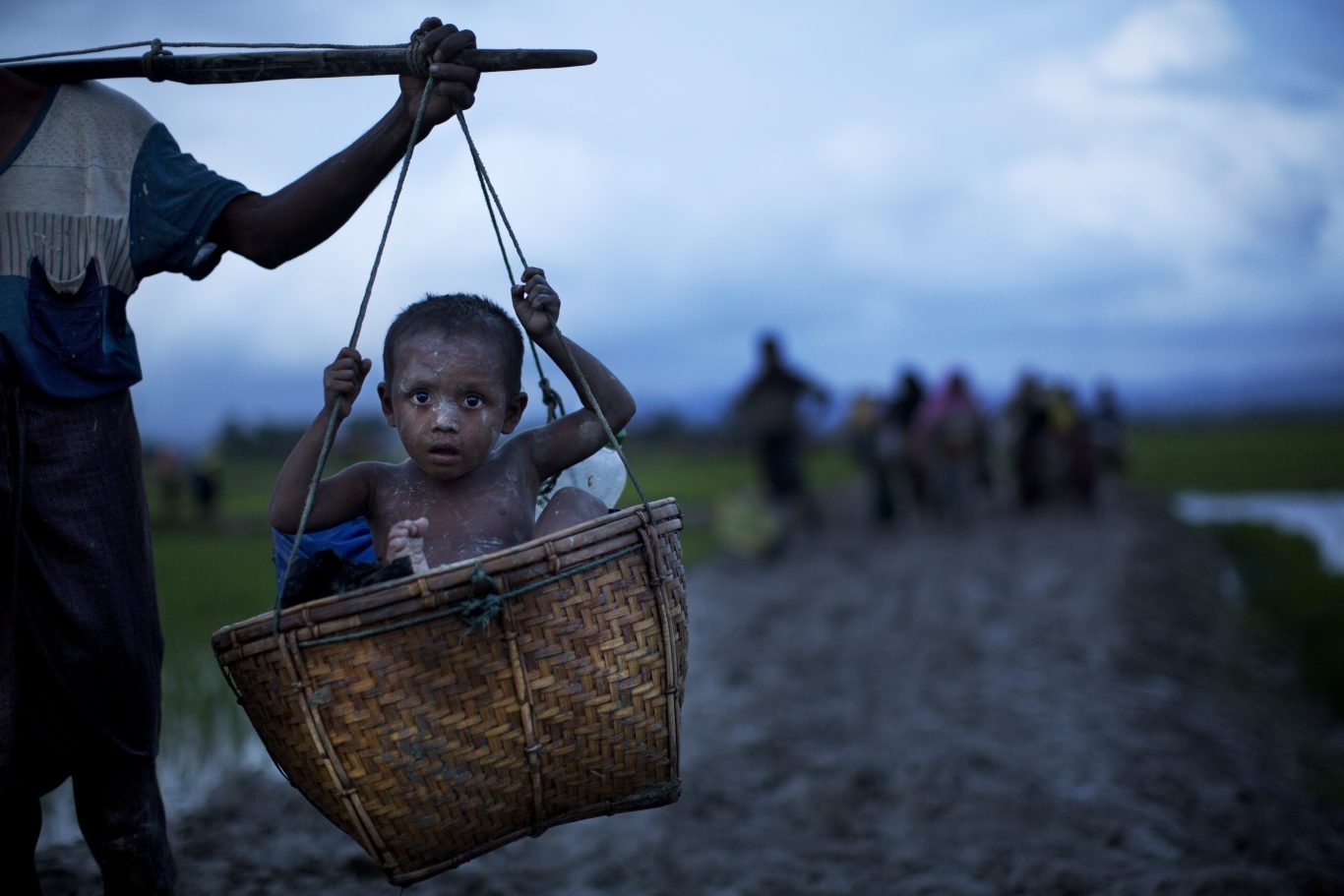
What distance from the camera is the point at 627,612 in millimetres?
2186

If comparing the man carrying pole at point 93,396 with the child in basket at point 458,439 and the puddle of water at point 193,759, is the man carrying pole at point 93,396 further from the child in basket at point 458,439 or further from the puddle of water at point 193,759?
the puddle of water at point 193,759

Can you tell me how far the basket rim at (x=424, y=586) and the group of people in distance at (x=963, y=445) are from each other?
1177 cm

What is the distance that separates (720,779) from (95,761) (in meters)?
3.41

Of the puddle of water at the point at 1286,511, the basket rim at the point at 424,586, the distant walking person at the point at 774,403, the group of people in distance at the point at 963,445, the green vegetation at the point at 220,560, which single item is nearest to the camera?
the basket rim at the point at 424,586

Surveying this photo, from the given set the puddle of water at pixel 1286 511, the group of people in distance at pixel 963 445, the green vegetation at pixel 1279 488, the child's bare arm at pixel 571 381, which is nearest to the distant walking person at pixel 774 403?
the group of people in distance at pixel 963 445

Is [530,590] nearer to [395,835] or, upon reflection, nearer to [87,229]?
[395,835]

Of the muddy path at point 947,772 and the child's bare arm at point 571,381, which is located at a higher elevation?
the child's bare arm at point 571,381

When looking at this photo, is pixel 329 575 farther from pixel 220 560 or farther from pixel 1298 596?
pixel 1298 596

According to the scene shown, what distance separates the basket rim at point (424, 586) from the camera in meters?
1.97

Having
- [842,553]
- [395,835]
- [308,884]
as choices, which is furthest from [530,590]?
[842,553]

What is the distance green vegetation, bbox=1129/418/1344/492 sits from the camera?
26.2 m

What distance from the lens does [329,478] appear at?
240 centimetres

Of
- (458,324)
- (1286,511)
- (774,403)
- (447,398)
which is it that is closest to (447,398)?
(447,398)

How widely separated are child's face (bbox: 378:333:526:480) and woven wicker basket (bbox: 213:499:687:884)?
387 millimetres
